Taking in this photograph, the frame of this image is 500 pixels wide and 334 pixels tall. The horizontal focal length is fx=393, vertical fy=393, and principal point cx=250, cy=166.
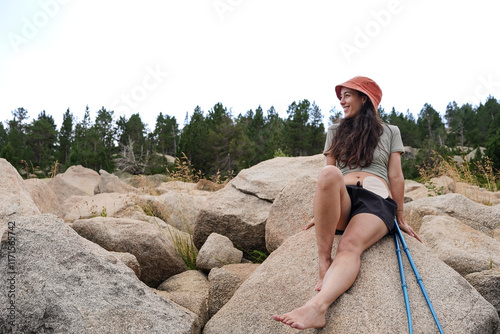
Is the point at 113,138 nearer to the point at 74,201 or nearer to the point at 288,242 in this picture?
the point at 74,201

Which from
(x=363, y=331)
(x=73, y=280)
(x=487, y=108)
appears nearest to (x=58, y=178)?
(x=73, y=280)

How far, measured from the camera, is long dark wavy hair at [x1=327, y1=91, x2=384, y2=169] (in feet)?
9.86

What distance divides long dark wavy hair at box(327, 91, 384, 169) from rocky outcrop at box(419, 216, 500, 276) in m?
1.19

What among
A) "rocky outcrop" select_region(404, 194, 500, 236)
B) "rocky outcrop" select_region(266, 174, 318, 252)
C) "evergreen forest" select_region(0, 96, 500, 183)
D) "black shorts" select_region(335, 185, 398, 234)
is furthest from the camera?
"evergreen forest" select_region(0, 96, 500, 183)

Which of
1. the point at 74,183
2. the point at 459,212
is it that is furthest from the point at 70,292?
the point at 74,183

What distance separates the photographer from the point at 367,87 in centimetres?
314

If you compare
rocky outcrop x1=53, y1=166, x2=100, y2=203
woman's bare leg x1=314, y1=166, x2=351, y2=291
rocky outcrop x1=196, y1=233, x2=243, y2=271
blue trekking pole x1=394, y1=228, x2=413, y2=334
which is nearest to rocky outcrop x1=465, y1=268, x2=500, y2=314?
blue trekking pole x1=394, y1=228, x2=413, y2=334

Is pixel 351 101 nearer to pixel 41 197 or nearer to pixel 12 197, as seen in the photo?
pixel 12 197

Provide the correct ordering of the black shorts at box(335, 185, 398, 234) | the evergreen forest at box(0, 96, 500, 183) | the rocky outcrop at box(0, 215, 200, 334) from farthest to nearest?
the evergreen forest at box(0, 96, 500, 183)
the black shorts at box(335, 185, 398, 234)
the rocky outcrop at box(0, 215, 200, 334)

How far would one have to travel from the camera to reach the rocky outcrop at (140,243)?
12.6 ft

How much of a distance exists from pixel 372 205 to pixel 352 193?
17 cm

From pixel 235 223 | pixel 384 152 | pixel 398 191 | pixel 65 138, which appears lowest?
pixel 235 223

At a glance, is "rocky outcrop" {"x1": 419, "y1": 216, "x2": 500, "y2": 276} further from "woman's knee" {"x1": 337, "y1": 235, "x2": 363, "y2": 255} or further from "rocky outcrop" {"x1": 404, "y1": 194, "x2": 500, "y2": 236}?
"woman's knee" {"x1": 337, "y1": 235, "x2": 363, "y2": 255}

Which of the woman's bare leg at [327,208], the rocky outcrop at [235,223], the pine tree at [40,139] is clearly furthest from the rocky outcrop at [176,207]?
the pine tree at [40,139]
